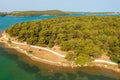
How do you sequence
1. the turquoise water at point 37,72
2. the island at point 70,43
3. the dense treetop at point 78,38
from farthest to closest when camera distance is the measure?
1. the dense treetop at point 78,38
2. the island at point 70,43
3. the turquoise water at point 37,72

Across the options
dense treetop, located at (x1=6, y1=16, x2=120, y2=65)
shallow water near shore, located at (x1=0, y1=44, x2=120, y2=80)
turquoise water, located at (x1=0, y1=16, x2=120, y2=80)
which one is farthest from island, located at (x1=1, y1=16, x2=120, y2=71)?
turquoise water, located at (x1=0, y1=16, x2=120, y2=80)

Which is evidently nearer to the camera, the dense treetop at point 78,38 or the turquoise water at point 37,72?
the turquoise water at point 37,72

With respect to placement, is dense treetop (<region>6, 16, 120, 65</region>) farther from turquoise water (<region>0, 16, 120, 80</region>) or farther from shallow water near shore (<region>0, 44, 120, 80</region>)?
turquoise water (<region>0, 16, 120, 80</region>)

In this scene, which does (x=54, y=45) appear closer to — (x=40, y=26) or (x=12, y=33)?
(x=40, y=26)

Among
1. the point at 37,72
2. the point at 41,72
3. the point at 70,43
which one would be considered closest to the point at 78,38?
the point at 70,43

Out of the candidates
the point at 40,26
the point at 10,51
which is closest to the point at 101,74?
the point at 10,51

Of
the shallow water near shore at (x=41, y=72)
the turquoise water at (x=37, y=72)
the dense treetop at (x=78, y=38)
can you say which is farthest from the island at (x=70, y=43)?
the turquoise water at (x=37, y=72)

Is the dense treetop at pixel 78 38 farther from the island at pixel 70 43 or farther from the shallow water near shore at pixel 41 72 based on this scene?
the shallow water near shore at pixel 41 72
